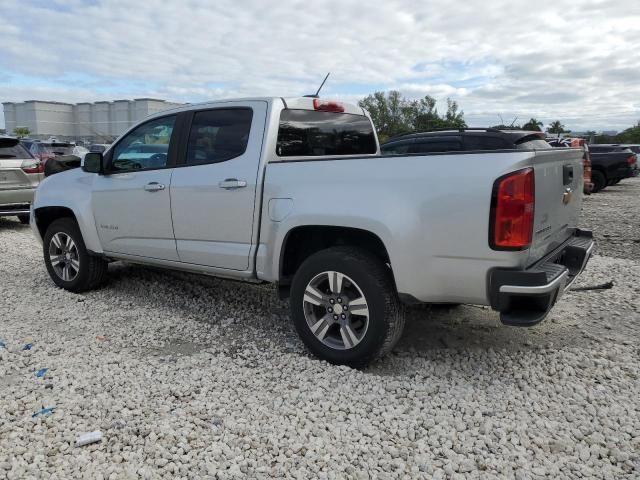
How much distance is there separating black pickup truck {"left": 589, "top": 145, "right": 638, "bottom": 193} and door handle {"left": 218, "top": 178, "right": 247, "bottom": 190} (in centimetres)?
1624

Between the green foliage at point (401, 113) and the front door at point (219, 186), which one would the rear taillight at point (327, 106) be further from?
the green foliage at point (401, 113)

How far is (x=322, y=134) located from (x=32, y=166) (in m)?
7.40

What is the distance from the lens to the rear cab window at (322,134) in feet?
14.0

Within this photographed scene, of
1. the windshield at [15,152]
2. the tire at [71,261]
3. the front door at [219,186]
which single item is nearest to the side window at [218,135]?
the front door at [219,186]

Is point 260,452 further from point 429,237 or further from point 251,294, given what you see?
point 251,294

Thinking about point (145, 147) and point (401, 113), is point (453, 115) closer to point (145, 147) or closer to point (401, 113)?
point (401, 113)

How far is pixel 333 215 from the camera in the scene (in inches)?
139

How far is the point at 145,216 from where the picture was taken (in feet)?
15.8

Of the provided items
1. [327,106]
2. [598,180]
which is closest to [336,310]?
[327,106]

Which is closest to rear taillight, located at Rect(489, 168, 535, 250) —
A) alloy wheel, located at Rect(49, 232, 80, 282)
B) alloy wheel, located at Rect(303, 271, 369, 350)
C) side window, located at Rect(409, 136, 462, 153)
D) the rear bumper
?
the rear bumper

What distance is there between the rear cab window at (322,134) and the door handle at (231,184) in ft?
1.20

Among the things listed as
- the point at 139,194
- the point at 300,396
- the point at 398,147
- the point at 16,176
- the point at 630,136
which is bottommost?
the point at 300,396

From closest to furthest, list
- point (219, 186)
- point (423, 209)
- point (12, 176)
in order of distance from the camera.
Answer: point (423, 209), point (219, 186), point (12, 176)

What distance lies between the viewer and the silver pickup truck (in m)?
3.07
